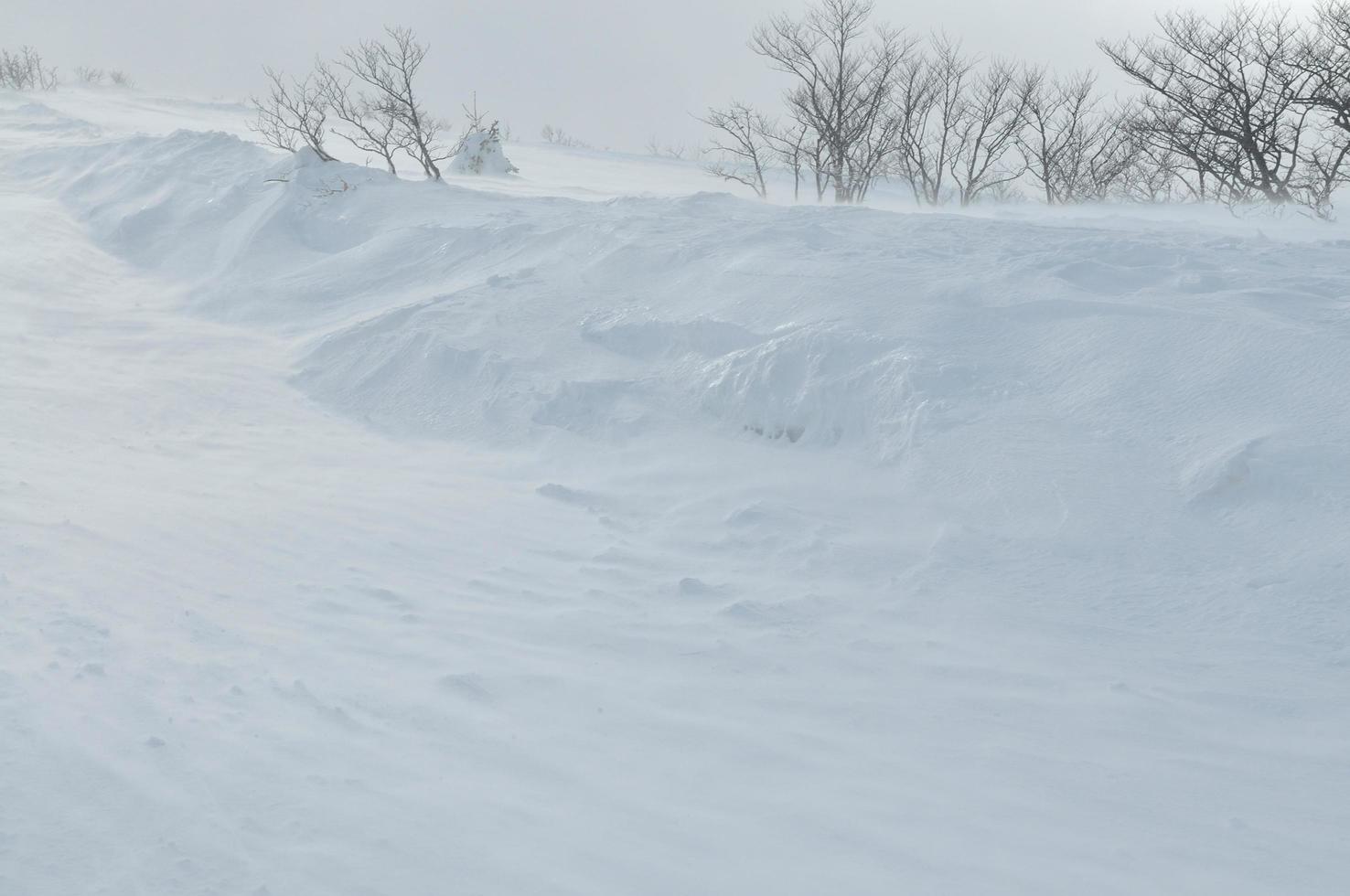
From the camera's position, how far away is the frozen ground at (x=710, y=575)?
2.74 meters

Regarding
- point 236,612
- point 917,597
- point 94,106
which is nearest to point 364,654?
point 236,612

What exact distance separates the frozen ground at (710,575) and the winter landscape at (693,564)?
0.06 feet

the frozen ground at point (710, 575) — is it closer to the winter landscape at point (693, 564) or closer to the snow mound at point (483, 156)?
the winter landscape at point (693, 564)

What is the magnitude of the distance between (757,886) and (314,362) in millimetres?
5740

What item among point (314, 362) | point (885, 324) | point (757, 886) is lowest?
point (757, 886)

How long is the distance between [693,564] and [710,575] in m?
0.13

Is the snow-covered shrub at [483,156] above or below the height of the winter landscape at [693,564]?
above

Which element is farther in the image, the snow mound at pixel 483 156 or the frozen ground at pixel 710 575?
the snow mound at pixel 483 156

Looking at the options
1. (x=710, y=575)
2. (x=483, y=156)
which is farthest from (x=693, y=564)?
(x=483, y=156)

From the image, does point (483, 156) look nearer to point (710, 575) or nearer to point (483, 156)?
point (483, 156)

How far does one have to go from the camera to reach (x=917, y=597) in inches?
157

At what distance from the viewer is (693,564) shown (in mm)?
4387

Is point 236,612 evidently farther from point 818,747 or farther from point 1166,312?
point 1166,312

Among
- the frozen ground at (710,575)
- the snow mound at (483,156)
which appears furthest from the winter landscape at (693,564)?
the snow mound at (483,156)
